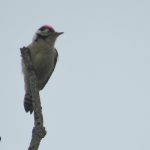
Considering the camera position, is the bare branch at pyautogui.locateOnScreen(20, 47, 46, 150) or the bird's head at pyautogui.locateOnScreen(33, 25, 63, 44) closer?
the bare branch at pyautogui.locateOnScreen(20, 47, 46, 150)

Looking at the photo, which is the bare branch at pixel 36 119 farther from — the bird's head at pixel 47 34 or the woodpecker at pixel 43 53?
the bird's head at pixel 47 34

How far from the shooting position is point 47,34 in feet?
27.6

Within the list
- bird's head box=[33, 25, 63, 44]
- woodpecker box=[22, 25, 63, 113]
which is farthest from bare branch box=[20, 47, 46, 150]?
bird's head box=[33, 25, 63, 44]

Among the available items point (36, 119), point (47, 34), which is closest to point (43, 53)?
point (47, 34)

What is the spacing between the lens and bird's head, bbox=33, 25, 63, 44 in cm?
837

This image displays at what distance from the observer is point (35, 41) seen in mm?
8273

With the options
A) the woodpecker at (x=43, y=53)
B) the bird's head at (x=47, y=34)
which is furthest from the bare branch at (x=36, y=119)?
the bird's head at (x=47, y=34)

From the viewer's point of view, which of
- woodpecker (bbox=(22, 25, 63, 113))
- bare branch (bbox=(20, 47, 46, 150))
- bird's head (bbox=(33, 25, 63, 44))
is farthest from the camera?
bird's head (bbox=(33, 25, 63, 44))

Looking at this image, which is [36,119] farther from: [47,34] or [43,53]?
[47,34]

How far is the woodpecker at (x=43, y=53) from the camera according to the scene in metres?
7.49

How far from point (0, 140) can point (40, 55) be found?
5.36m

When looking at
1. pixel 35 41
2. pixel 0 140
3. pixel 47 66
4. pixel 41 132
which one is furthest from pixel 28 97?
pixel 0 140

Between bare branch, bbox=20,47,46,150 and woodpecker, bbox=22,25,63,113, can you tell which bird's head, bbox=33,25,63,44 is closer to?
woodpecker, bbox=22,25,63,113

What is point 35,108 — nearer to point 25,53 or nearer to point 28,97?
point 25,53
